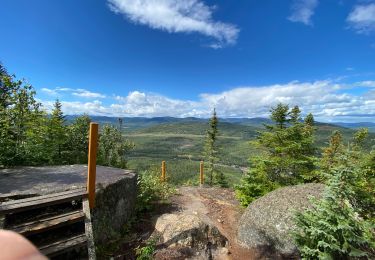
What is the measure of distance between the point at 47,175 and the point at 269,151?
9.83m

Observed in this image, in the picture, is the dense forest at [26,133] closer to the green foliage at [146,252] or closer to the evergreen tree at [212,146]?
the green foliage at [146,252]

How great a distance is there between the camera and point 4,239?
2.97 feet

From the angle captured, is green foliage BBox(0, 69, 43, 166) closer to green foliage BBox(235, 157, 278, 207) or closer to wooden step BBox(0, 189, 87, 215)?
wooden step BBox(0, 189, 87, 215)

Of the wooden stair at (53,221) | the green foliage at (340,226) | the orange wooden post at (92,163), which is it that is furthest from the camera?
the orange wooden post at (92,163)

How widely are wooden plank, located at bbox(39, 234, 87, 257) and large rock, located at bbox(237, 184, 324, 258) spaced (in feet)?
18.5

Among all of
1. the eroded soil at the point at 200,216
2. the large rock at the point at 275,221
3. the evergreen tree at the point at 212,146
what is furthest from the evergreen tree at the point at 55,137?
the evergreen tree at the point at 212,146

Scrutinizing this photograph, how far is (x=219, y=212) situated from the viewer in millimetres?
12406

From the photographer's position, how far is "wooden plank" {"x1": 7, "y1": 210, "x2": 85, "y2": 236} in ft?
18.0

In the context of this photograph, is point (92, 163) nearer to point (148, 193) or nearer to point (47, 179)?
point (47, 179)

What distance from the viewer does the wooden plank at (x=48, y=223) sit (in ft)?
18.0

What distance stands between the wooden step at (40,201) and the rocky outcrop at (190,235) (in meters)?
2.89

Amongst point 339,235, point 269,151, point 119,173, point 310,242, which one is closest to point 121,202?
point 119,173

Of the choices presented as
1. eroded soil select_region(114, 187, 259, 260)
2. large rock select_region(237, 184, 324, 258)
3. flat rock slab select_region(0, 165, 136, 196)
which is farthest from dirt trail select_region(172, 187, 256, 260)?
flat rock slab select_region(0, 165, 136, 196)

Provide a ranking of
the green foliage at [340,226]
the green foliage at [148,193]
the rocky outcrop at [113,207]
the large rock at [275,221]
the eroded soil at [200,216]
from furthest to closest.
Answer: the green foliage at [148,193] → the large rock at [275,221] → the eroded soil at [200,216] → the rocky outcrop at [113,207] → the green foliage at [340,226]
